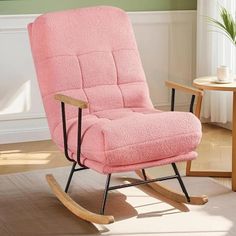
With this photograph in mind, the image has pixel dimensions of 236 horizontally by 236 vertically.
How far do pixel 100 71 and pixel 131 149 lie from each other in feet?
2.18

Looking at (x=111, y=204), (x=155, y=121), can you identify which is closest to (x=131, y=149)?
(x=155, y=121)

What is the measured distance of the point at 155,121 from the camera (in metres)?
2.89

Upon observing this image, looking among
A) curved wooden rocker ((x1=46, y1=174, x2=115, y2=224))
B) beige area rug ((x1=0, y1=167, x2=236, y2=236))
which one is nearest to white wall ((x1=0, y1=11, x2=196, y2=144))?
beige area rug ((x1=0, y1=167, x2=236, y2=236))

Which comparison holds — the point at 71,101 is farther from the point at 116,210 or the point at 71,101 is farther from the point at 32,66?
the point at 32,66

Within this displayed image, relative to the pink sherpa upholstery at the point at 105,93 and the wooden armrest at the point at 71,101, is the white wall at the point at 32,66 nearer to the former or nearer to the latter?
the pink sherpa upholstery at the point at 105,93

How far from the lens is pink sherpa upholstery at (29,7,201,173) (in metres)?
2.80

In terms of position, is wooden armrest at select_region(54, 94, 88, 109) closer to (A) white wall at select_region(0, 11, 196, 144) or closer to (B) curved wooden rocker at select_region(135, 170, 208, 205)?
(B) curved wooden rocker at select_region(135, 170, 208, 205)

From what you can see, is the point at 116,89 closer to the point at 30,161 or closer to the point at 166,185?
the point at 166,185

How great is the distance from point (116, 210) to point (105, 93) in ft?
2.07

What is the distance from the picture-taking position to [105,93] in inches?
129

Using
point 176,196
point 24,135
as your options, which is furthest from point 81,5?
point 176,196

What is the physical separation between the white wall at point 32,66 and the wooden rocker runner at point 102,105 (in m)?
1.02

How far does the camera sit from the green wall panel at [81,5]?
4203mm

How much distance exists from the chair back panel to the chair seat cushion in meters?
0.25
